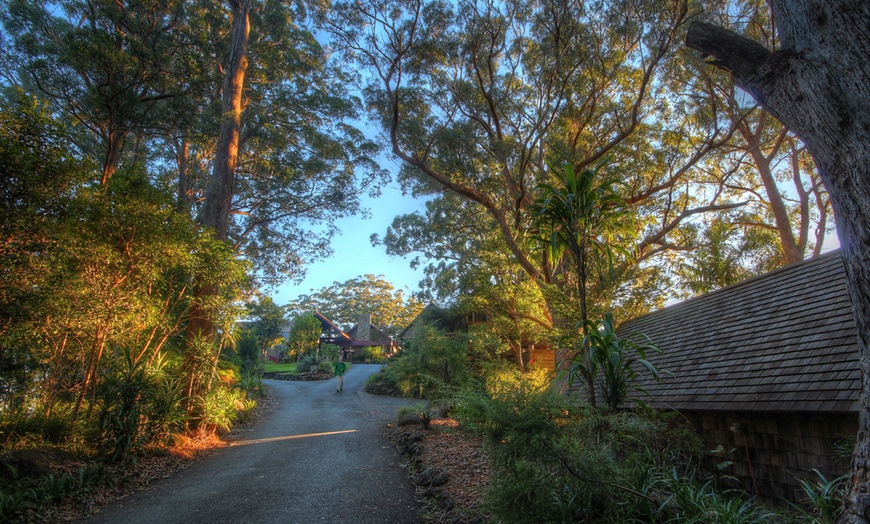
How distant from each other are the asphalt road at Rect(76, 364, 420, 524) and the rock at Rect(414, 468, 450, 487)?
0.61ft

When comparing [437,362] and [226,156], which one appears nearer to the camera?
[226,156]

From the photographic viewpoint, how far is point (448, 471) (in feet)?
19.1

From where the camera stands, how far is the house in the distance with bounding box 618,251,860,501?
424 cm

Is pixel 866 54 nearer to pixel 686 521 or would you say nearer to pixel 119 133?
pixel 686 521

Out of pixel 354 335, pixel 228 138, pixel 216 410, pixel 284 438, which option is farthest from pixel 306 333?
pixel 284 438

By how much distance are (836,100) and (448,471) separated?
18.1 feet

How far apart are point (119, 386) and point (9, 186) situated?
2.90 m

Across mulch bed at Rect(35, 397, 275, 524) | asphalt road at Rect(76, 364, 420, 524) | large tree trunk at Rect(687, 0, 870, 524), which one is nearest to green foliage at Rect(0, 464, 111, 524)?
mulch bed at Rect(35, 397, 275, 524)

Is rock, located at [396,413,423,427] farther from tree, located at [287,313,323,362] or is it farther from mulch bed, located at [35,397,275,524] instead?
tree, located at [287,313,323,362]

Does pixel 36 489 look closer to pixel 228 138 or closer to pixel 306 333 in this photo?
pixel 228 138

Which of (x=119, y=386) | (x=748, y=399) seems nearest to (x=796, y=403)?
(x=748, y=399)

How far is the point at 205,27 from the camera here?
37.6 feet

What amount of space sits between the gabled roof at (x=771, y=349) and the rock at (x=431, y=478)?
3.24 meters

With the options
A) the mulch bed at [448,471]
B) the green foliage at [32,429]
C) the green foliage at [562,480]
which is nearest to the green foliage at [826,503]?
the green foliage at [562,480]
